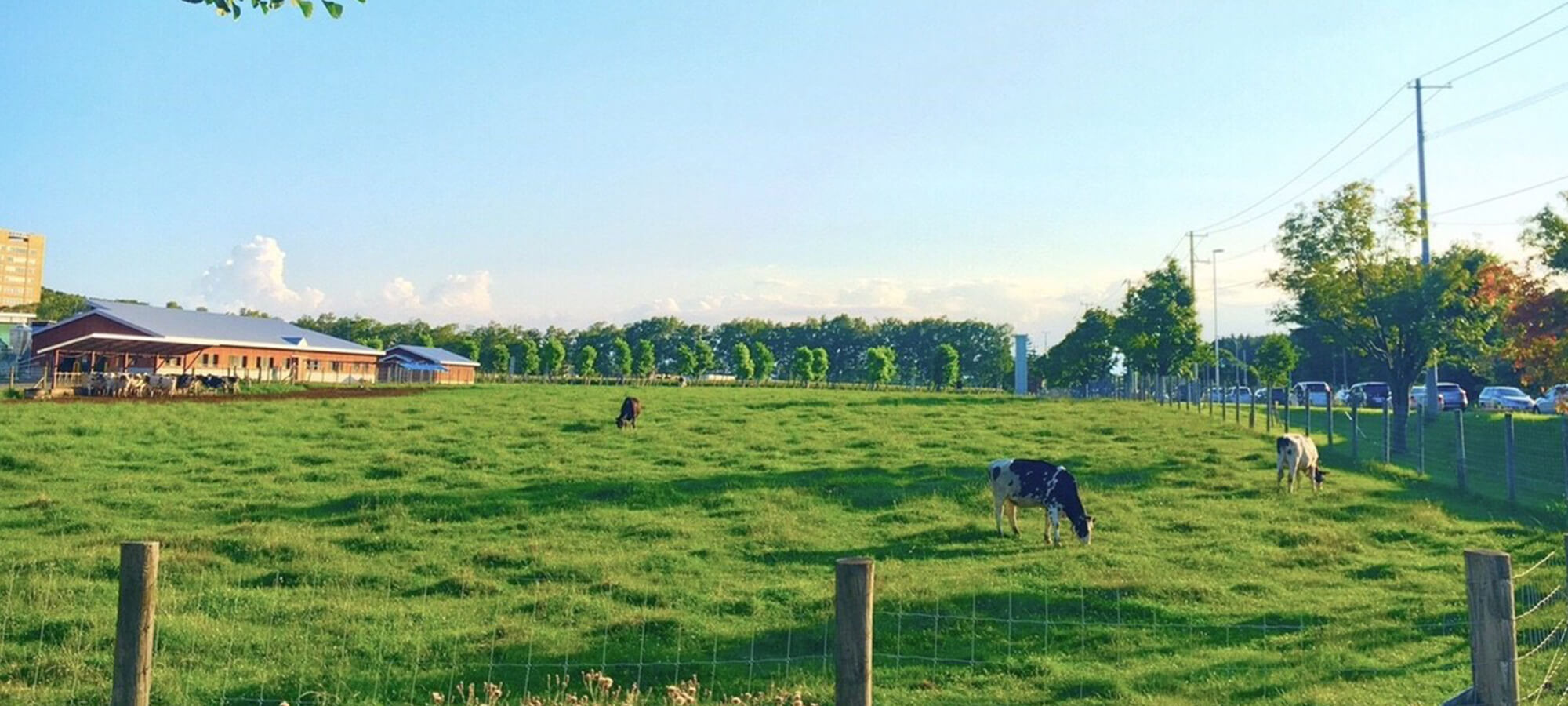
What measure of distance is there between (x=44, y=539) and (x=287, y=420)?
683 inches

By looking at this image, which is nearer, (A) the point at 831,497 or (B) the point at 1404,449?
(A) the point at 831,497

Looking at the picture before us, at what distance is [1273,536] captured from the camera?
53.1 feet

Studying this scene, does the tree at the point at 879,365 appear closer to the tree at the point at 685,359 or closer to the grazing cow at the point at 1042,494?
the tree at the point at 685,359

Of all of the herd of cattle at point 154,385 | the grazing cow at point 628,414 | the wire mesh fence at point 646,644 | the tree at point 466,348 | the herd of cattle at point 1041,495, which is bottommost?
the wire mesh fence at point 646,644

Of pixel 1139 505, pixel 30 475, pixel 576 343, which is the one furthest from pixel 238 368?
pixel 576 343

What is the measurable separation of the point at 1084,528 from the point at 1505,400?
2163 inches

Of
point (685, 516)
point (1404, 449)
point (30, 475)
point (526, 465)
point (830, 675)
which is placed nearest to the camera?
point (830, 675)

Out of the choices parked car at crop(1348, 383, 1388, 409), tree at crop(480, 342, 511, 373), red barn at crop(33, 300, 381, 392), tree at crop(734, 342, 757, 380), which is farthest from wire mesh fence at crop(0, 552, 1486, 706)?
tree at crop(480, 342, 511, 373)

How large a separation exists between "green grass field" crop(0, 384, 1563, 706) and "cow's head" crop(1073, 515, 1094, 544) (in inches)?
10.2

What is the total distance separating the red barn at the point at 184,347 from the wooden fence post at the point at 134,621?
5255cm

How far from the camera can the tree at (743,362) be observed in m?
124

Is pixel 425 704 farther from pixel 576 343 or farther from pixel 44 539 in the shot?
pixel 576 343

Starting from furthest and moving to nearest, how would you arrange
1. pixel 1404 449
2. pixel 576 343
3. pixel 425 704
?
1. pixel 576 343
2. pixel 1404 449
3. pixel 425 704

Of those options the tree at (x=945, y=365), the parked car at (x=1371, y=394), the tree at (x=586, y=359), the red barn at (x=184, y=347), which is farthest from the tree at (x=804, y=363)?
the parked car at (x=1371, y=394)
